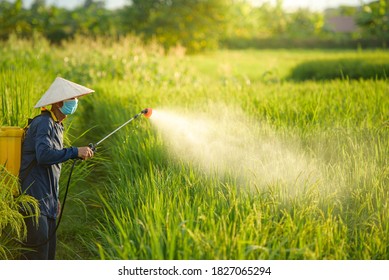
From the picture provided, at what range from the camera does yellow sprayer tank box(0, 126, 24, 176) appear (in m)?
3.85

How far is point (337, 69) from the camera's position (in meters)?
13.3

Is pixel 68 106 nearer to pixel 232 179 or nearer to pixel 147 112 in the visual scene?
pixel 147 112

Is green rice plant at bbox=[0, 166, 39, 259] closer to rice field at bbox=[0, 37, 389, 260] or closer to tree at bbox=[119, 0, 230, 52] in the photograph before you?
rice field at bbox=[0, 37, 389, 260]

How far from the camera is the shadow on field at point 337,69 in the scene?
41.8 feet

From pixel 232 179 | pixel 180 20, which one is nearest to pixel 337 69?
pixel 232 179

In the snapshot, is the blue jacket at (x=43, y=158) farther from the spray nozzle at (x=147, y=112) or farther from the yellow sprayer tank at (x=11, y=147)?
the spray nozzle at (x=147, y=112)

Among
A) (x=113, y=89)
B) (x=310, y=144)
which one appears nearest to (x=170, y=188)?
(x=310, y=144)

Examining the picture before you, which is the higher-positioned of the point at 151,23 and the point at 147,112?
the point at 151,23

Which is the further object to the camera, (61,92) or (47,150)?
(61,92)

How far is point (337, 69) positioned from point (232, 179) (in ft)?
32.4

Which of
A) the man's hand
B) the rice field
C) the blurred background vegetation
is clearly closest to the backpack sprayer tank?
the man's hand

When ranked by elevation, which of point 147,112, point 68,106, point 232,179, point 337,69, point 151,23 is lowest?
point 337,69

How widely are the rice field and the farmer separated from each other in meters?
0.24

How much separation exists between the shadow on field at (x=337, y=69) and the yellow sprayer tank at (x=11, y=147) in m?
9.27
